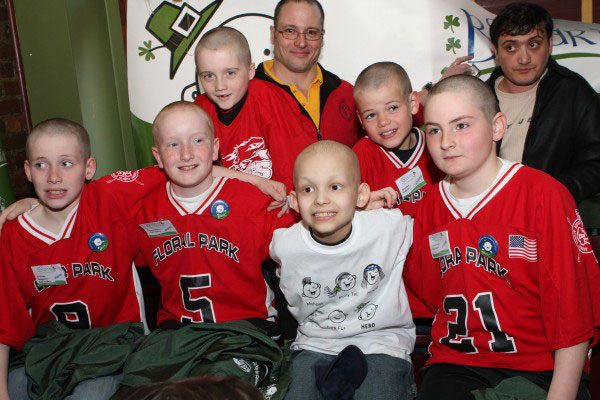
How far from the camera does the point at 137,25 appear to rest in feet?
11.8

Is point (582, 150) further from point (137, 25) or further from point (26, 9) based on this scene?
point (26, 9)

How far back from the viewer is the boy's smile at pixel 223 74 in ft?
8.85

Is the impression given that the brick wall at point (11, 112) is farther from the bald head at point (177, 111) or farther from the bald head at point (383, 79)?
the bald head at point (383, 79)

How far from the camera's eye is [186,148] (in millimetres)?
2383

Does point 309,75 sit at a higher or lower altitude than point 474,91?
higher

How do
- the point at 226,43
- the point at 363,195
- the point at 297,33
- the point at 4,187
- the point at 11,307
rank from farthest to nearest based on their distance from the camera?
the point at 4,187
the point at 297,33
the point at 226,43
the point at 11,307
the point at 363,195

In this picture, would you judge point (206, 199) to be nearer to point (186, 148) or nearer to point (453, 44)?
point (186, 148)

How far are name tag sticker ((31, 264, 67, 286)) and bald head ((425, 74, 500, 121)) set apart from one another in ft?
5.11

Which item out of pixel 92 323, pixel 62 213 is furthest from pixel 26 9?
pixel 92 323

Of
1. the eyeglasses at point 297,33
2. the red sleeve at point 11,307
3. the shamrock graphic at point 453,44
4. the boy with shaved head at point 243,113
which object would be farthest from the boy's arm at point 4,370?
the shamrock graphic at point 453,44

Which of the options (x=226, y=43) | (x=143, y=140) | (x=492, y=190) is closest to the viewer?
(x=492, y=190)

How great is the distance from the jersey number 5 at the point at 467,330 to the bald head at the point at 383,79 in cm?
94

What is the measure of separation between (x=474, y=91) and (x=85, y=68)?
252 centimetres

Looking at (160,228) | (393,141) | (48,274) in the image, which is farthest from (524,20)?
(48,274)
